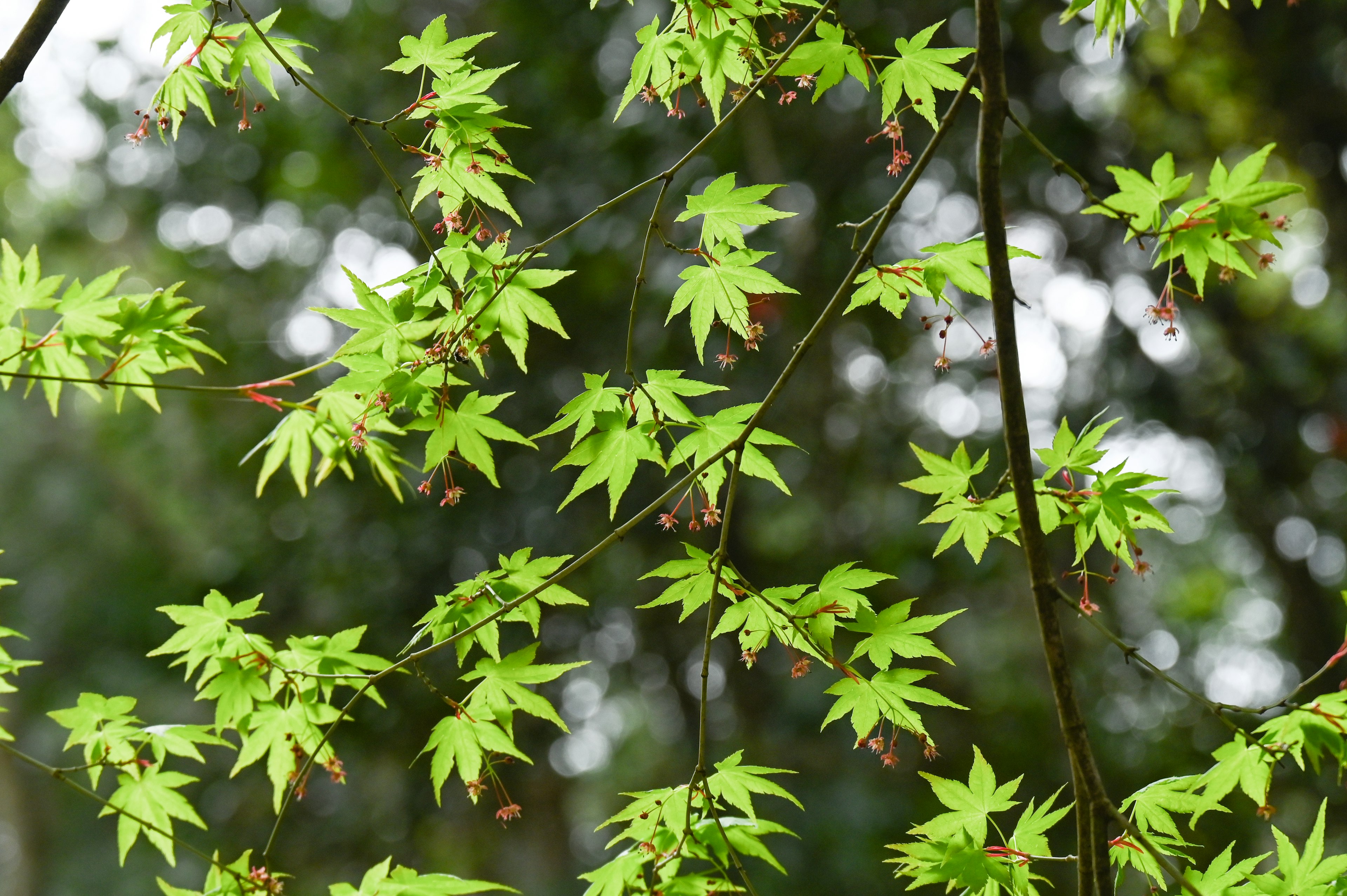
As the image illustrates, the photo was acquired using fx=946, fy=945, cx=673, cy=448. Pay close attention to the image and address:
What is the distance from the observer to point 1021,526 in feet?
4.08

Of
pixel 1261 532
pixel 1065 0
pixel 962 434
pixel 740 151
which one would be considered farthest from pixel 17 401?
pixel 1261 532

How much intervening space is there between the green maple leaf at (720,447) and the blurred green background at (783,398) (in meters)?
2.85

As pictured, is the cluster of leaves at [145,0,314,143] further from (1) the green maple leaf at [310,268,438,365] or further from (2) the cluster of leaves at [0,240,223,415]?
(1) the green maple leaf at [310,268,438,365]

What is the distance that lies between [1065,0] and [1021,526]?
448cm

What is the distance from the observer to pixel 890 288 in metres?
1.42

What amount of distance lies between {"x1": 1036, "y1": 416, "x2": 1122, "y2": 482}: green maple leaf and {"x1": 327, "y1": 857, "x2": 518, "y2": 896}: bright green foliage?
985mm

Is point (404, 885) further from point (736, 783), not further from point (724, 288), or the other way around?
point (724, 288)

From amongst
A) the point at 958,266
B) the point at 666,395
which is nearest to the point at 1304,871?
the point at 958,266

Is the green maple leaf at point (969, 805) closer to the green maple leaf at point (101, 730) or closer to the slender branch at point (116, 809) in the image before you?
the slender branch at point (116, 809)

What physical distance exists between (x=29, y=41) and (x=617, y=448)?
3.16 feet

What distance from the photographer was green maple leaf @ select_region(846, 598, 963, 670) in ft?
4.45

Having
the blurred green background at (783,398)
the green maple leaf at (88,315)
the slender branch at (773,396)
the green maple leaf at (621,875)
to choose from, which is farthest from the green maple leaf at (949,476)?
the blurred green background at (783,398)

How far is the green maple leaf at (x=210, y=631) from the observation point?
1.51 m

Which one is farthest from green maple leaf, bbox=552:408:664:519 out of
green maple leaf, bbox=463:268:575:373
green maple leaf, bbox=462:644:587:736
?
green maple leaf, bbox=462:644:587:736
